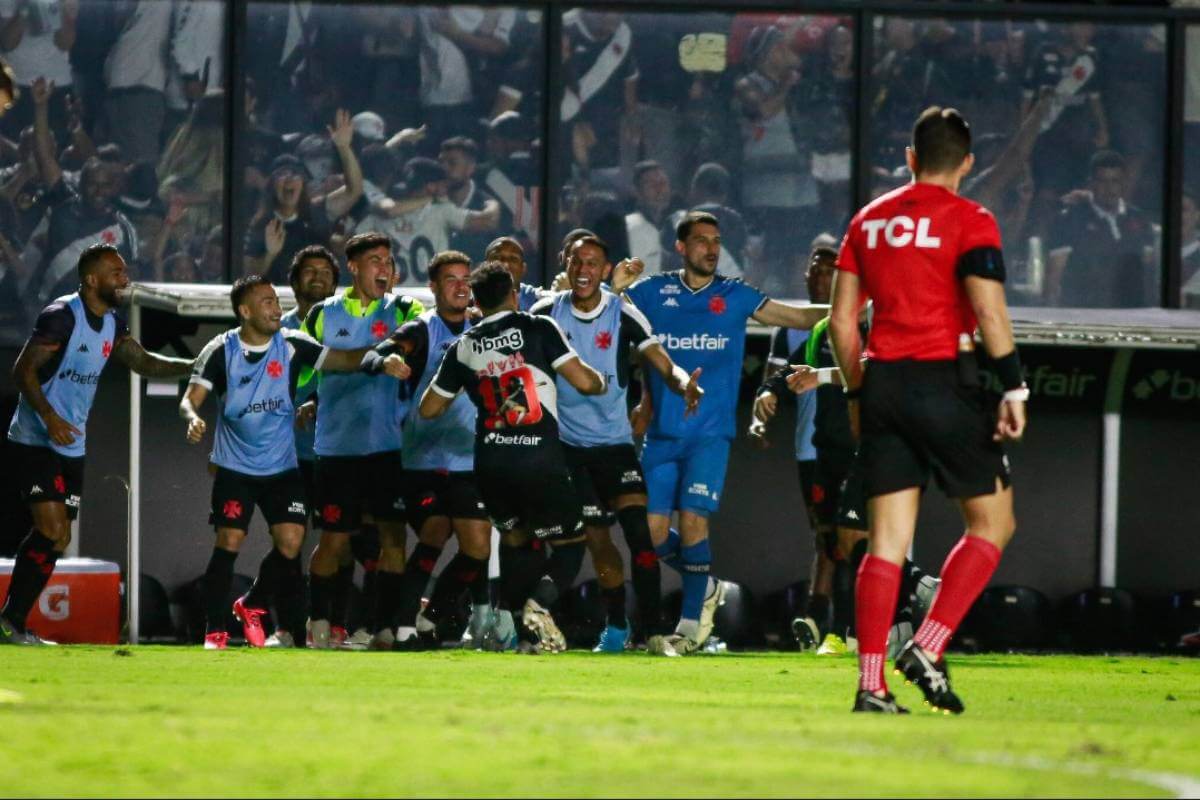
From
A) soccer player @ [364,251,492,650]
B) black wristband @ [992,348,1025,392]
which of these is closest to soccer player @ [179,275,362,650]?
soccer player @ [364,251,492,650]

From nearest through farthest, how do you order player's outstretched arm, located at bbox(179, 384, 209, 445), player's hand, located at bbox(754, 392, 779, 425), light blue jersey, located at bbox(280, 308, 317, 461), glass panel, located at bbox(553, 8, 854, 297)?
player's outstretched arm, located at bbox(179, 384, 209, 445), player's hand, located at bbox(754, 392, 779, 425), light blue jersey, located at bbox(280, 308, 317, 461), glass panel, located at bbox(553, 8, 854, 297)

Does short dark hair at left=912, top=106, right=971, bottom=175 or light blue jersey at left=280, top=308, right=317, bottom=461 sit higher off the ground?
short dark hair at left=912, top=106, right=971, bottom=175

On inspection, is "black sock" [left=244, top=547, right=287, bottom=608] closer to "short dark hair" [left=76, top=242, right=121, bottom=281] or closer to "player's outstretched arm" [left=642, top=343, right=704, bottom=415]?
"short dark hair" [left=76, top=242, right=121, bottom=281]

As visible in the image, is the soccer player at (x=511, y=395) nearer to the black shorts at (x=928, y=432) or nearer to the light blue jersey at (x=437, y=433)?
the light blue jersey at (x=437, y=433)

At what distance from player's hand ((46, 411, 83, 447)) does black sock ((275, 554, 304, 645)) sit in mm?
1268

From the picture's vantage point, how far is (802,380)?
41.5 feet

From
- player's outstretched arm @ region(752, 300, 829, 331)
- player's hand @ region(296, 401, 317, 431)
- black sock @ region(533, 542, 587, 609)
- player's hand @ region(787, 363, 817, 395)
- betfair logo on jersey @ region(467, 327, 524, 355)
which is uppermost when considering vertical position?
player's outstretched arm @ region(752, 300, 829, 331)

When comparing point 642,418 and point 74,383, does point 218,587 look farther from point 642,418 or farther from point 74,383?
point 642,418

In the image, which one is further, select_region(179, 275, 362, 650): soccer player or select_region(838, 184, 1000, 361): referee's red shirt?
select_region(179, 275, 362, 650): soccer player

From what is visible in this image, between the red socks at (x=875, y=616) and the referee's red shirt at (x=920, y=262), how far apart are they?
27.7 inches

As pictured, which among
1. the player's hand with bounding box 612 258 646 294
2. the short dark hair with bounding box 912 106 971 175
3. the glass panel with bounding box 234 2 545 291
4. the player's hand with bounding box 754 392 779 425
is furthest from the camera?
the glass panel with bounding box 234 2 545 291

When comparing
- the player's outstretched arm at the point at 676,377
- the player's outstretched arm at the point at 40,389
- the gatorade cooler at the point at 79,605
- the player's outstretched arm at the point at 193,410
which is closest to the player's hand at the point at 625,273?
the player's outstretched arm at the point at 676,377

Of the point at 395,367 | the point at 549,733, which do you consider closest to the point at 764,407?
the point at 395,367

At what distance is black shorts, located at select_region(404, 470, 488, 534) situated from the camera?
12883 mm
